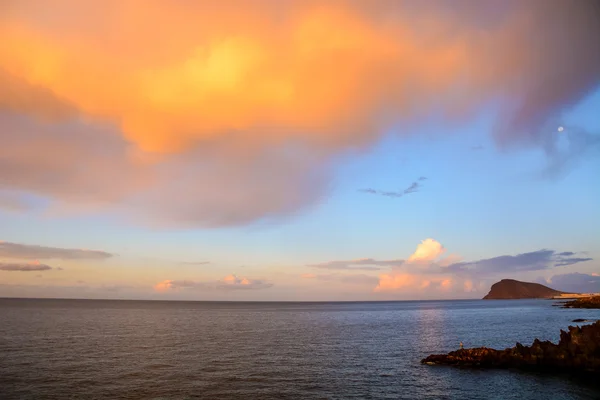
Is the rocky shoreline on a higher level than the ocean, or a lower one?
higher

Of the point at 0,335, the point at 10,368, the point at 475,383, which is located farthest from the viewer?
the point at 0,335

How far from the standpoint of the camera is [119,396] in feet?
146

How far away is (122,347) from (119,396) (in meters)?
41.6

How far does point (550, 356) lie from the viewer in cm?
5809

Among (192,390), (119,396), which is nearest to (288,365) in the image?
(192,390)

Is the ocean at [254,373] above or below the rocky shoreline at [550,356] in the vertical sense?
below

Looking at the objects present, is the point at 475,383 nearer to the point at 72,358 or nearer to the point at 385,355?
the point at 385,355

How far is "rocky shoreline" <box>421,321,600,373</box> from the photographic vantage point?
55.4 m

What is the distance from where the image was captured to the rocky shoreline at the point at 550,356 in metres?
55.4

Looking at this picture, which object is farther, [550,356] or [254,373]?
[550,356]

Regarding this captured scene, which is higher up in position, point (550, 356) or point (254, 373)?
point (550, 356)

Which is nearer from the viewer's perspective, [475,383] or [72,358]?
[475,383]

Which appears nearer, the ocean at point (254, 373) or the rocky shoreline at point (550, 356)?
the ocean at point (254, 373)

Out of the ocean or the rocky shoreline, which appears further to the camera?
the rocky shoreline
